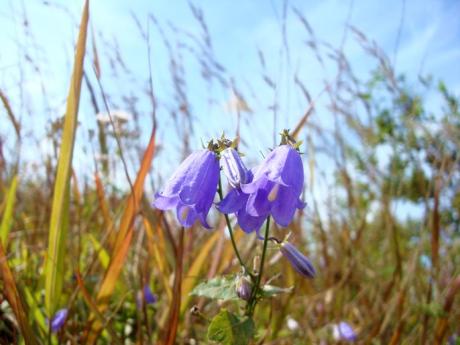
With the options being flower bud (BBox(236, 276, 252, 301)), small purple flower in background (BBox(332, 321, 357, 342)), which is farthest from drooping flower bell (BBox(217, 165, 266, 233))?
small purple flower in background (BBox(332, 321, 357, 342))

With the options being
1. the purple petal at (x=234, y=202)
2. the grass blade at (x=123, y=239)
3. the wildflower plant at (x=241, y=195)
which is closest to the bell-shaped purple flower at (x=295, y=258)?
the wildflower plant at (x=241, y=195)

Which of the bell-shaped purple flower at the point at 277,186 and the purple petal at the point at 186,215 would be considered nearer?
the bell-shaped purple flower at the point at 277,186

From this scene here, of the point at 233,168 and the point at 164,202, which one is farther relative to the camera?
the point at 164,202

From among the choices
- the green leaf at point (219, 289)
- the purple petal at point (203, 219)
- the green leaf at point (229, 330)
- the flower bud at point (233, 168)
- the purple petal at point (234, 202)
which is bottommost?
the green leaf at point (229, 330)

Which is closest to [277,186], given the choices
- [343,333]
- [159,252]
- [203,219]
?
[203,219]

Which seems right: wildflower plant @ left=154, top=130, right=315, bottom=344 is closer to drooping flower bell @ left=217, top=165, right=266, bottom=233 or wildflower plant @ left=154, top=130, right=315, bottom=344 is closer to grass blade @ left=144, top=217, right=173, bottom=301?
drooping flower bell @ left=217, top=165, right=266, bottom=233

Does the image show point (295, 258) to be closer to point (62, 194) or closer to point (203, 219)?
point (203, 219)

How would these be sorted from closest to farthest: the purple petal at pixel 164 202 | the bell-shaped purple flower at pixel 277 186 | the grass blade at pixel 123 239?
1. the bell-shaped purple flower at pixel 277 186
2. the purple petal at pixel 164 202
3. the grass blade at pixel 123 239

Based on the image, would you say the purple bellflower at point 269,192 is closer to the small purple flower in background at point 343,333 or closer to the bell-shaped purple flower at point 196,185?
the bell-shaped purple flower at point 196,185
